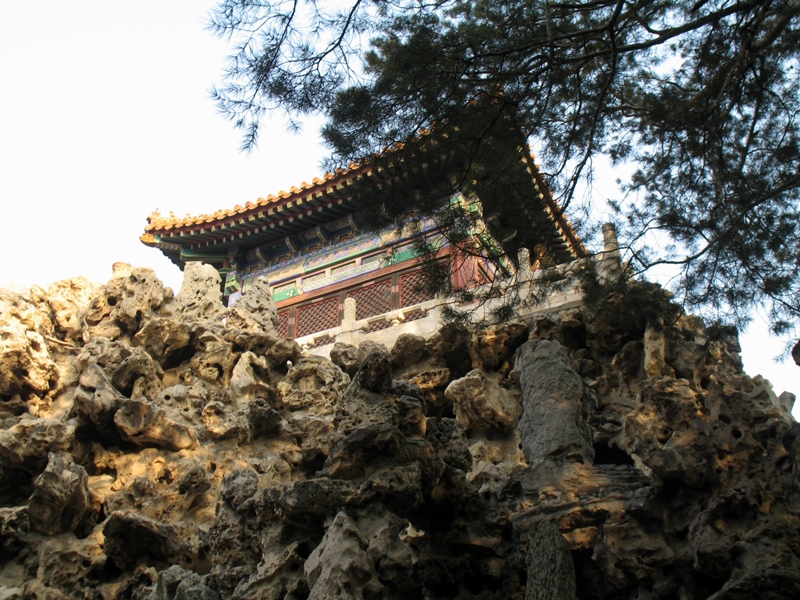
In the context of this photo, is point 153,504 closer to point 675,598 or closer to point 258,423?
point 258,423

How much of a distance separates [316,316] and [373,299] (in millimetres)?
1258

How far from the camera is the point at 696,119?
19.1 ft

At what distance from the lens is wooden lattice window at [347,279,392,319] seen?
1352cm

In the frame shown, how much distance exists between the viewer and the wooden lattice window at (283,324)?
14383 millimetres

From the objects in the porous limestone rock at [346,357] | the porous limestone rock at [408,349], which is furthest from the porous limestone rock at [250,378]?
the porous limestone rock at [408,349]

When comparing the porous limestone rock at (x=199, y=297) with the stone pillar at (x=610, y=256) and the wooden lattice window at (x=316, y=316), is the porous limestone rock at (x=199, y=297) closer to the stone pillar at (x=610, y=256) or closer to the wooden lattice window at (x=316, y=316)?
the wooden lattice window at (x=316, y=316)

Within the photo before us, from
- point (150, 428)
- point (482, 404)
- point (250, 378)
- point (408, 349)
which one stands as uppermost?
point (408, 349)

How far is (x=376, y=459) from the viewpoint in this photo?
475 centimetres

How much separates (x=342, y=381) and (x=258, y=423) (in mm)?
1333

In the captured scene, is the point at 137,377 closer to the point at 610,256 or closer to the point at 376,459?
the point at 376,459

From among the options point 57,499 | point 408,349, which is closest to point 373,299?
point 408,349

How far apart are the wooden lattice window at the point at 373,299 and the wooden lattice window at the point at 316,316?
0.43 metres

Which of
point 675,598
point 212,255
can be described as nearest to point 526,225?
point 675,598

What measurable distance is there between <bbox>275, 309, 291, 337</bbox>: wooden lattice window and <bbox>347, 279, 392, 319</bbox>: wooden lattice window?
51.4 inches
